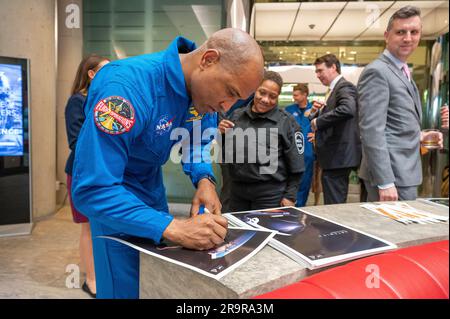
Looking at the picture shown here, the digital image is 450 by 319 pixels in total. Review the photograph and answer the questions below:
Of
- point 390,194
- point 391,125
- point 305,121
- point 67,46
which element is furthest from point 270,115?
point 67,46

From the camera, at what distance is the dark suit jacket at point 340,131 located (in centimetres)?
299

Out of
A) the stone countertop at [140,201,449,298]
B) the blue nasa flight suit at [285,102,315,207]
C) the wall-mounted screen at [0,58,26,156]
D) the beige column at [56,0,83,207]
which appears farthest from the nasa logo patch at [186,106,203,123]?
the beige column at [56,0,83,207]

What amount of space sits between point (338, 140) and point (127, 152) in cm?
250

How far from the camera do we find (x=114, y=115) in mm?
793

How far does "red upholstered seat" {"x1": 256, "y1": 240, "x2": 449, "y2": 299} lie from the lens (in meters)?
0.60

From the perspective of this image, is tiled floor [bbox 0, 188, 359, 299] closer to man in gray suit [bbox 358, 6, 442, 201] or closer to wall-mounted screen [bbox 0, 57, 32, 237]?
wall-mounted screen [bbox 0, 57, 32, 237]

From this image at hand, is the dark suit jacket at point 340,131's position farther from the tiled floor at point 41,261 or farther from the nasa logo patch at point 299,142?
the tiled floor at point 41,261

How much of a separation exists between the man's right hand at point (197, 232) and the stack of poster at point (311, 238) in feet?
0.55

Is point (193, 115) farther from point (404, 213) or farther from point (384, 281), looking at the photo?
point (404, 213)

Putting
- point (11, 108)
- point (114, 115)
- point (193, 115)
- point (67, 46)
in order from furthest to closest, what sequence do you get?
1. point (67, 46)
2. point (11, 108)
3. point (193, 115)
4. point (114, 115)

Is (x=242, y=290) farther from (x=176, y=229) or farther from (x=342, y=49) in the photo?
(x=342, y=49)

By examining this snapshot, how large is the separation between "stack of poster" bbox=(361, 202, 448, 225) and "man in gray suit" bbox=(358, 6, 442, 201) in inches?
12.5

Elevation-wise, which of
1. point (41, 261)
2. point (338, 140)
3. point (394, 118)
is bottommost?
point (41, 261)
